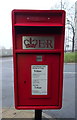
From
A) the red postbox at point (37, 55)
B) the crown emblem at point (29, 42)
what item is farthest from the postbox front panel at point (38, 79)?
the crown emblem at point (29, 42)

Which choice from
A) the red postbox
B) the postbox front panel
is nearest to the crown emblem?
the red postbox

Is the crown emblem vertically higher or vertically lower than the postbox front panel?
higher

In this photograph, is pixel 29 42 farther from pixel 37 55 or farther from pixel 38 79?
pixel 38 79

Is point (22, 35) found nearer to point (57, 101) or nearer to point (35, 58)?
point (35, 58)

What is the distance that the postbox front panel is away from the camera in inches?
78.2

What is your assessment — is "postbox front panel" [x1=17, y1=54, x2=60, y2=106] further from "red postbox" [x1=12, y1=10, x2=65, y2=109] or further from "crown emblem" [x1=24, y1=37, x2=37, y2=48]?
"crown emblem" [x1=24, y1=37, x2=37, y2=48]

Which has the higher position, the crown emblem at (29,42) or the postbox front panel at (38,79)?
the crown emblem at (29,42)

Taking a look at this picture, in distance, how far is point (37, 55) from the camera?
1.98 metres

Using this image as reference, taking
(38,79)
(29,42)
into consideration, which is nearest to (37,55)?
(29,42)

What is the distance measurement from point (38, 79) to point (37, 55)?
31cm

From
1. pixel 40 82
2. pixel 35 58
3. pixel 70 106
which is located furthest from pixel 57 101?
pixel 70 106

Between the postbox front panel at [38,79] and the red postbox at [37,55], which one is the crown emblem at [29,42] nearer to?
the red postbox at [37,55]

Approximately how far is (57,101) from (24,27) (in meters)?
1.06

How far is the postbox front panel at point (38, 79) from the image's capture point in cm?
199
